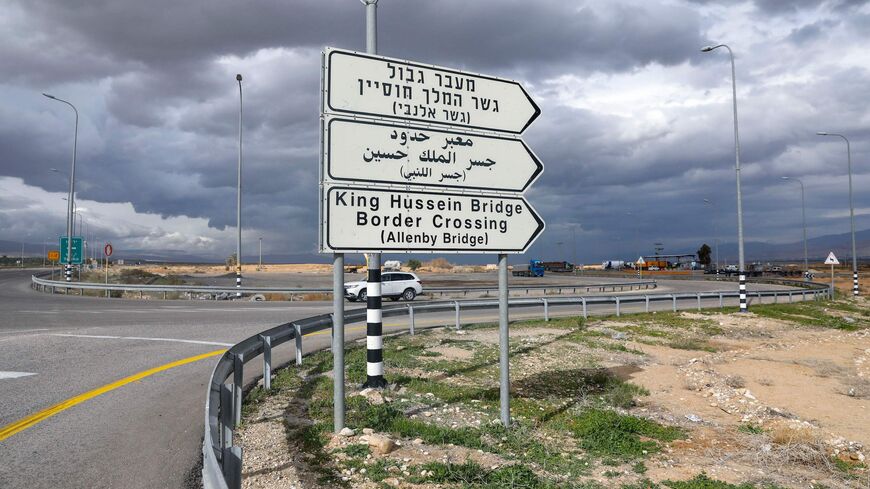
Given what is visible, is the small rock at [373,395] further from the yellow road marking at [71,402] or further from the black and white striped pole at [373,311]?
the yellow road marking at [71,402]

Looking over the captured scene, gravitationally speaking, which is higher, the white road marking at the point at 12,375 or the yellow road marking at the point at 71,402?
the white road marking at the point at 12,375

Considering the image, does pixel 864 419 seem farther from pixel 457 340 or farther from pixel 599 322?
pixel 599 322

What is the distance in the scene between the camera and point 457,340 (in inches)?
592

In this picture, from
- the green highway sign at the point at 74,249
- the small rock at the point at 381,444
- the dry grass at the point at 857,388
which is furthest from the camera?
the green highway sign at the point at 74,249

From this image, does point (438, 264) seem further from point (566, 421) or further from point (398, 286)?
point (566, 421)

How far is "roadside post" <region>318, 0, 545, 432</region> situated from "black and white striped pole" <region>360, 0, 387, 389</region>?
0.02 meters

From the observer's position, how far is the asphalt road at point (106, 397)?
208 inches

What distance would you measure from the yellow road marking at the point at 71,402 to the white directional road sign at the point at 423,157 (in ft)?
14.8

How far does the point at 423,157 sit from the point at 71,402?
5743 millimetres

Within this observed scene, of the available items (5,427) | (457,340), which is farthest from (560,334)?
(5,427)

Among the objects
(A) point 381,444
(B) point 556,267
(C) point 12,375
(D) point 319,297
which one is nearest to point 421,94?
(A) point 381,444

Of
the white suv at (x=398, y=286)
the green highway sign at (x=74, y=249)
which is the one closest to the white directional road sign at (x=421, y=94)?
the white suv at (x=398, y=286)

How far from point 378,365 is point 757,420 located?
18.5ft

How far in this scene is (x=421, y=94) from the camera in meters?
7.70
